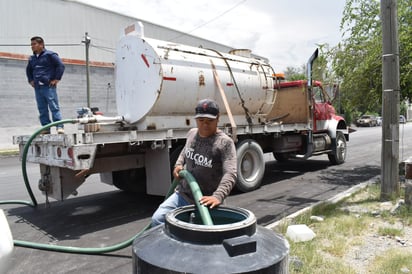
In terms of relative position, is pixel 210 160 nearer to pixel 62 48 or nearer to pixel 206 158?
pixel 206 158

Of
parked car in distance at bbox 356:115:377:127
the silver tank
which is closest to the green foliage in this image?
the silver tank

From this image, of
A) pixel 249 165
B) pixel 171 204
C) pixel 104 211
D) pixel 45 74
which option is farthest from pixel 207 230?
pixel 249 165

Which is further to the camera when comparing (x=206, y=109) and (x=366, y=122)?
(x=366, y=122)

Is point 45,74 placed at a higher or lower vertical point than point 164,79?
higher

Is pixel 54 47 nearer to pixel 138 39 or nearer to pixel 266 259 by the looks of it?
pixel 138 39

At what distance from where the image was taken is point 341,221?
4906 mm

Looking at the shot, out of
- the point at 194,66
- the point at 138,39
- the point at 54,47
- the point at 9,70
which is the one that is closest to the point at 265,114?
the point at 194,66

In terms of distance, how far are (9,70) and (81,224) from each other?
16.2m

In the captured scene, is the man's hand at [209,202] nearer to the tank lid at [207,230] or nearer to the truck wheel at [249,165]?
the tank lid at [207,230]

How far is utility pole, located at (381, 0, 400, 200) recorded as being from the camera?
19.4ft

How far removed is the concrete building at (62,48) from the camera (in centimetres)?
1875

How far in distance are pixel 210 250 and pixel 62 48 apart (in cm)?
2236

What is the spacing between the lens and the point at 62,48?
854 inches

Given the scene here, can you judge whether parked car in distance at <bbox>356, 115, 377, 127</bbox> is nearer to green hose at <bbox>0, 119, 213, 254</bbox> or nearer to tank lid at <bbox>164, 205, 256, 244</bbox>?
green hose at <bbox>0, 119, 213, 254</bbox>
